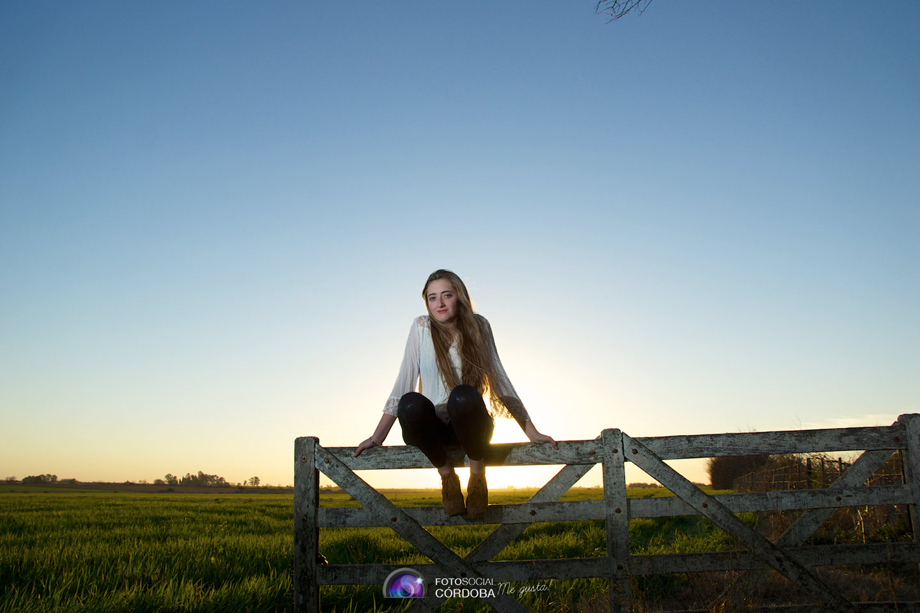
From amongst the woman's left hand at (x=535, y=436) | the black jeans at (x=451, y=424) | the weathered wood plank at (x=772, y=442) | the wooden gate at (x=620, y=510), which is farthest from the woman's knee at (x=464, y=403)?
the weathered wood plank at (x=772, y=442)

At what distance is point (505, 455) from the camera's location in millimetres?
3895

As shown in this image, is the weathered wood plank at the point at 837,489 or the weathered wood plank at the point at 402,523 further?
the weathered wood plank at the point at 837,489

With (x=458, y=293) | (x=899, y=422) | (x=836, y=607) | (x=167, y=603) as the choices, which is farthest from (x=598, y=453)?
(x=167, y=603)

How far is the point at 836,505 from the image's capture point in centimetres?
390

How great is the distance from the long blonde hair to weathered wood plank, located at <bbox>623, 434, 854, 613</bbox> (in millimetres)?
1036

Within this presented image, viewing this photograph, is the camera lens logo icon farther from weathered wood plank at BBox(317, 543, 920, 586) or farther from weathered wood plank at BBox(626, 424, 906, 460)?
weathered wood plank at BBox(626, 424, 906, 460)

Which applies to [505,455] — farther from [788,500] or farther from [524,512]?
[788,500]

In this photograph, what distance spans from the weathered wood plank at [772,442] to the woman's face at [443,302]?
161 cm

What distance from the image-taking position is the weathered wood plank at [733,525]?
376 cm

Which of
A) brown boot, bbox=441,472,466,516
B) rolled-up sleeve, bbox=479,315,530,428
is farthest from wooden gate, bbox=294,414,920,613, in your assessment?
rolled-up sleeve, bbox=479,315,530,428

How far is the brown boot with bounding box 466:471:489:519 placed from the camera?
3.70 meters

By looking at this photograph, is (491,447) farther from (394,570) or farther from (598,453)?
(394,570)

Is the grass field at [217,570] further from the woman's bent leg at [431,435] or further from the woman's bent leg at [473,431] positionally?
the woman's bent leg at [431,435]

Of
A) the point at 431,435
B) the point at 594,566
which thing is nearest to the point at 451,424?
the point at 431,435
